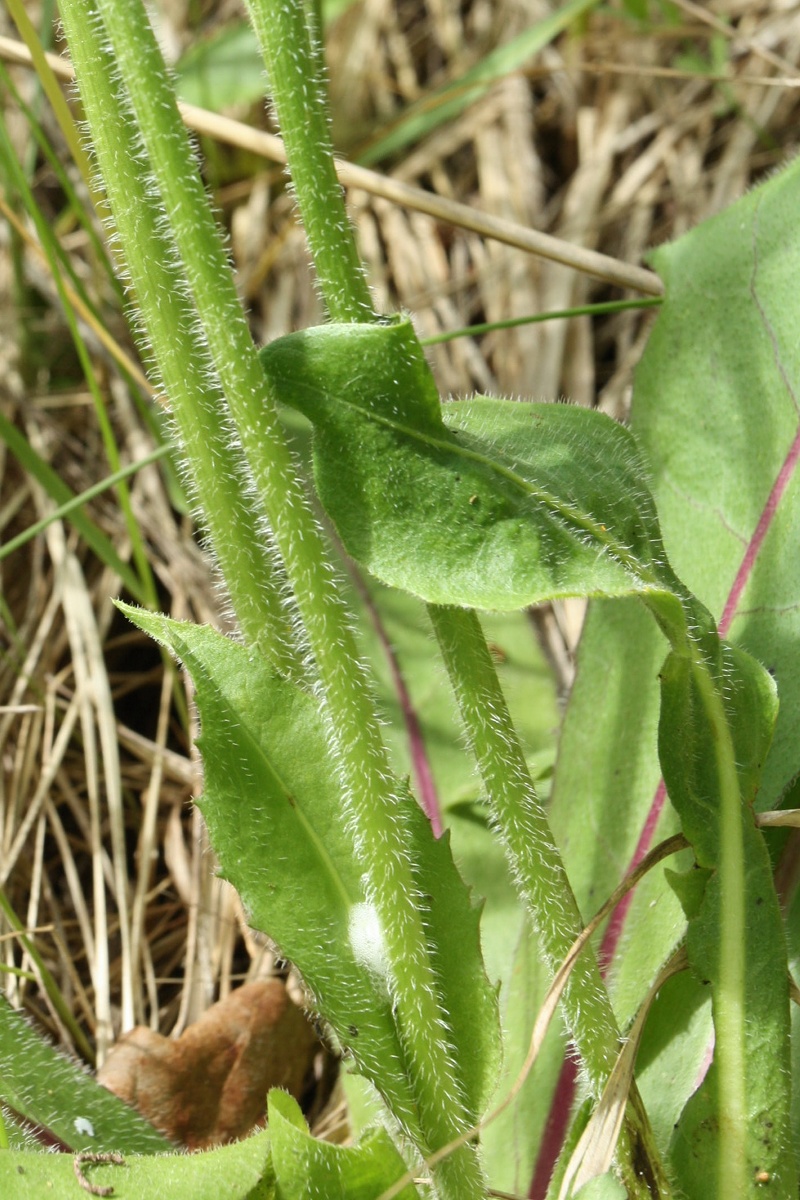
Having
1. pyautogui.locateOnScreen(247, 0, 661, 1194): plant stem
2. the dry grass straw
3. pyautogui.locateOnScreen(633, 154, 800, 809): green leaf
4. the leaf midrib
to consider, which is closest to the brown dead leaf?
the dry grass straw

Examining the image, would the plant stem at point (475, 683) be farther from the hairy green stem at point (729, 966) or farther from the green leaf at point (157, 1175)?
the green leaf at point (157, 1175)

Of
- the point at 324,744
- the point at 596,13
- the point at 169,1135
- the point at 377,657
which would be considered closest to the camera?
the point at 324,744

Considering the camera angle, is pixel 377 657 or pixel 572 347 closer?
pixel 377 657

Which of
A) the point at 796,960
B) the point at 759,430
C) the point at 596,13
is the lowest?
the point at 796,960

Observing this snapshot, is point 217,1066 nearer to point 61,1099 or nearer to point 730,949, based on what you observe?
point 61,1099

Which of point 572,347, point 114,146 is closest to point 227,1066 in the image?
point 114,146

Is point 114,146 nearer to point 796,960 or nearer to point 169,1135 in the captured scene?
point 796,960

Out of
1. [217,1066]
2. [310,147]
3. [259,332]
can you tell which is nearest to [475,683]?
[310,147]
